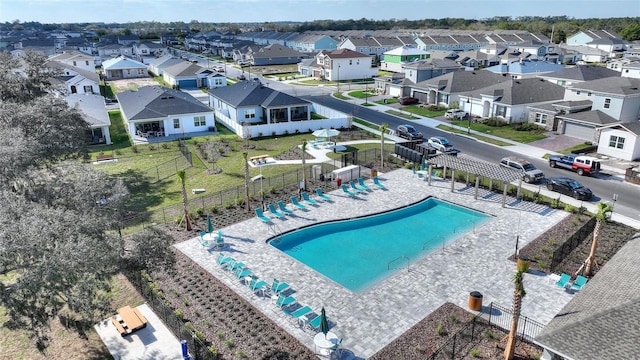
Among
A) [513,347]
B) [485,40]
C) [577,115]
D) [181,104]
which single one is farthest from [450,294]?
[485,40]

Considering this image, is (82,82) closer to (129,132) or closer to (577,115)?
(129,132)

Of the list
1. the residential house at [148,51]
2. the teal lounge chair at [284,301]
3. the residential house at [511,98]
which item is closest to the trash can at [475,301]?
the teal lounge chair at [284,301]

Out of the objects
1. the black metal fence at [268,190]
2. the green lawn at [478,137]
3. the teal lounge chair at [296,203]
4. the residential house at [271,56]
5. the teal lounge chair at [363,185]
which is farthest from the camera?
the residential house at [271,56]

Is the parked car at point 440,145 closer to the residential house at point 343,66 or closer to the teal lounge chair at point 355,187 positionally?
the teal lounge chair at point 355,187

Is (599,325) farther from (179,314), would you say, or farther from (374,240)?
(179,314)

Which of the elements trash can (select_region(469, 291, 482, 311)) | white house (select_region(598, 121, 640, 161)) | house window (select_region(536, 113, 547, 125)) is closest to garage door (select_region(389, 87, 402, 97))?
house window (select_region(536, 113, 547, 125))
